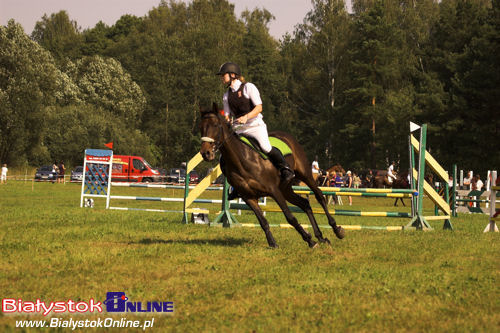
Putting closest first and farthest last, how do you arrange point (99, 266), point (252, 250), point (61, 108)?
point (99, 266) → point (252, 250) → point (61, 108)

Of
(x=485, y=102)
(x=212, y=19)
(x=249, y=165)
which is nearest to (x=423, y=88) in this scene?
(x=485, y=102)

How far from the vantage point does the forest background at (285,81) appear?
4959 centimetres

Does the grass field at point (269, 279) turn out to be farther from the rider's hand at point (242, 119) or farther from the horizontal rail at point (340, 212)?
the rider's hand at point (242, 119)

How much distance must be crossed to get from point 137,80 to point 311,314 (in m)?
76.8

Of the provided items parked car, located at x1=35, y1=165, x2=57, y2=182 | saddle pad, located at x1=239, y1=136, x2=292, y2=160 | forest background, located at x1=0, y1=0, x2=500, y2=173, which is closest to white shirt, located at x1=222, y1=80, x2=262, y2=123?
saddle pad, located at x1=239, y1=136, x2=292, y2=160

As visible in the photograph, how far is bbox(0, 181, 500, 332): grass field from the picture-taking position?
4902 millimetres

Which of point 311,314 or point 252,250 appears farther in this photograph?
point 252,250

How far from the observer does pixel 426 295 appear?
5859 millimetres

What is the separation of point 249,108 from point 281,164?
3.36ft

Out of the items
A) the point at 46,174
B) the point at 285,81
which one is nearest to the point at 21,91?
the point at 46,174

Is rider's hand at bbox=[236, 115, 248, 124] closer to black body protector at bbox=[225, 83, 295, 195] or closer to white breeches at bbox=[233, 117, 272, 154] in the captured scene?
white breeches at bbox=[233, 117, 272, 154]

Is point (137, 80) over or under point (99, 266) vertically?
over

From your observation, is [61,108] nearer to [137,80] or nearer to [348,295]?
[137,80]

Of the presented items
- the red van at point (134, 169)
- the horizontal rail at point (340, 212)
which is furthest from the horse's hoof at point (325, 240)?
the red van at point (134, 169)
